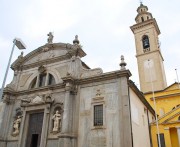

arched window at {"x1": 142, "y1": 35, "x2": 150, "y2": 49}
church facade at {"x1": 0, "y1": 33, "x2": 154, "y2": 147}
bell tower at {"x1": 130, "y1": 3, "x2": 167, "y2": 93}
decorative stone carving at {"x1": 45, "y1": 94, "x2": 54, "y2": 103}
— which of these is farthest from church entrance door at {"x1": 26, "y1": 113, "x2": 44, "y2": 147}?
arched window at {"x1": 142, "y1": 35, "x2": 150, "y2": 49}

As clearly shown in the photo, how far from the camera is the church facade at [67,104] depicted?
13797 mm

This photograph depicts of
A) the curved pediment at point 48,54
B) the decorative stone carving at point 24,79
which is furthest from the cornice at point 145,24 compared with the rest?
the decorative stone carving at point 24,79

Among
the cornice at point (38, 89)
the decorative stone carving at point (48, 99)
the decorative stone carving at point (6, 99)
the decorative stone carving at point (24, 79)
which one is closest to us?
the decorative stone carving at point (48, 99)

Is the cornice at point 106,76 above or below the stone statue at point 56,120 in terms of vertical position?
above

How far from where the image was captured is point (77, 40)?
1833 centimetres

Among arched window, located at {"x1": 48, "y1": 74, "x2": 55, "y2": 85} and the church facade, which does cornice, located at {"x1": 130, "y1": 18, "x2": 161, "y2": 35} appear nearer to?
the church facade

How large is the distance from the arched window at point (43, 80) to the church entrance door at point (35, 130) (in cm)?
294

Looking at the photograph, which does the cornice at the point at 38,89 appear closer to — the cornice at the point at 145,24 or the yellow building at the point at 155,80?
the yellow building at the point at 155,80

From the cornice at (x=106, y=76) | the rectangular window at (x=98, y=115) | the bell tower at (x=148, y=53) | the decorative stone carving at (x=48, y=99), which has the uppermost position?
the bell tower at (x=148, y=53)

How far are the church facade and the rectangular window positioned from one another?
0.01 meters

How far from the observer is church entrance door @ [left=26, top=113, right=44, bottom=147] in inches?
649

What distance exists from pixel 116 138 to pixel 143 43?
2803 centimetres

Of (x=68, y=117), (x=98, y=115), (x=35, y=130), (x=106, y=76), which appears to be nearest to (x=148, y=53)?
(x=106, y=76)

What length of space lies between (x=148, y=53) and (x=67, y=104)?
971 inches
